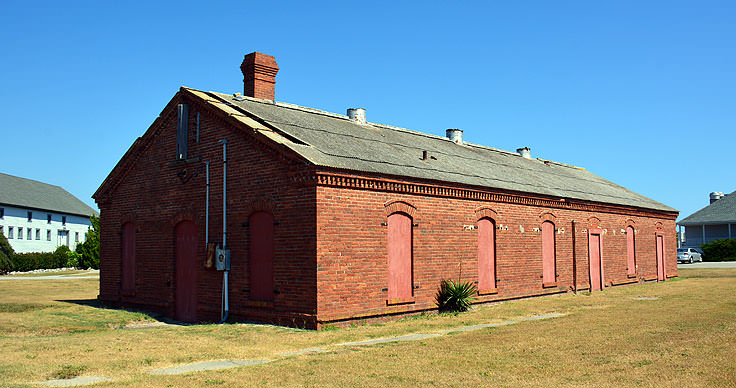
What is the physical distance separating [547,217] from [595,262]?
4.72 metres

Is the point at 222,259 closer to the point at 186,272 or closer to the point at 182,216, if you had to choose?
the point at 186,272

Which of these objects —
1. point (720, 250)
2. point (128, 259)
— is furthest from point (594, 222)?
point (720, 250)

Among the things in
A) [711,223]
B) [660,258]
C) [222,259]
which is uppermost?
[711,223]

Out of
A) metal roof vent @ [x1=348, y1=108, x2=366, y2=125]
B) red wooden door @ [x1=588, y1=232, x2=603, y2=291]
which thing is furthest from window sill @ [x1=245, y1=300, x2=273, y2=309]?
red wooden door @ [x1=588, y1=232, x2=603, y2=291]

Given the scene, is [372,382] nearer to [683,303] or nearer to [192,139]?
[192,139]

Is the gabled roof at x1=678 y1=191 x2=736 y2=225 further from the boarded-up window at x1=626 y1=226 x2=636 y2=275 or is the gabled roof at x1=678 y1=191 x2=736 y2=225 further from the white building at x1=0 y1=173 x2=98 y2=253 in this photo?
the white building at x1=0 y1=173 x2=98 y2=253

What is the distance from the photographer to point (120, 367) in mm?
9594

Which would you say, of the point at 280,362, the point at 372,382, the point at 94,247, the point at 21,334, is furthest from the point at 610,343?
the point at 94,247

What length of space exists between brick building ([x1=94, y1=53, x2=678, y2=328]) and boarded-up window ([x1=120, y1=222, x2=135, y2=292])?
6 cm

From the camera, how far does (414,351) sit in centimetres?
1094

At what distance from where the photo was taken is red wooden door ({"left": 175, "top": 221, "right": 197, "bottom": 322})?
Result: 17906mm

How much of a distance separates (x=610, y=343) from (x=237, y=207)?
9647 millimetres

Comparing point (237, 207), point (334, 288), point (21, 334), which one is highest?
point (237, 207)

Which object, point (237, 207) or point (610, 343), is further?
point (237, 207)
